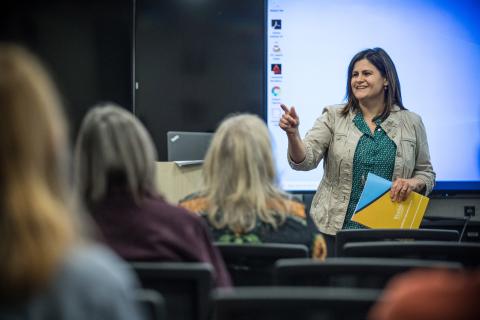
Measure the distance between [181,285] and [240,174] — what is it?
29.9 inches

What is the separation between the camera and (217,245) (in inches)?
88.4

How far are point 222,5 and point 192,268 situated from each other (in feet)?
13.1

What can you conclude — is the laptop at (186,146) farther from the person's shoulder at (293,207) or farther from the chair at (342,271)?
the chair at (342,271)

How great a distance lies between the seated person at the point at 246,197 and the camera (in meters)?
2.44

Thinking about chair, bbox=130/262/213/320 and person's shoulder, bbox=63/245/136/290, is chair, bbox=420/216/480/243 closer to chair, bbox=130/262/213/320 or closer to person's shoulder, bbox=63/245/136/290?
chair, bbox=130/262/213/320

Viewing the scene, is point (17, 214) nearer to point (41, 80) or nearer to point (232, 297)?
point (41, 80)

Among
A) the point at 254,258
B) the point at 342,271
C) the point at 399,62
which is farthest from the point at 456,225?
the point at 342,271

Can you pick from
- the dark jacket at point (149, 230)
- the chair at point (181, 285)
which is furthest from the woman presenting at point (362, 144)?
the chair at point (181, 285)

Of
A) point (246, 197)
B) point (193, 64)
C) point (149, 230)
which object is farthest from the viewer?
point (193, 64)

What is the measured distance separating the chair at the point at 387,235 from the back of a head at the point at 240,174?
343 millimetres

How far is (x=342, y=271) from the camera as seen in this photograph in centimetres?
176

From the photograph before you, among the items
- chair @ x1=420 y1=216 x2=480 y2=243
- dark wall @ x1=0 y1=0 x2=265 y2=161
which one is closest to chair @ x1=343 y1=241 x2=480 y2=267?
chair @ x1=420 y1=216 x2=480 y2=243

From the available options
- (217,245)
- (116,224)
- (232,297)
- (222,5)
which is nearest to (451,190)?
(222,5)

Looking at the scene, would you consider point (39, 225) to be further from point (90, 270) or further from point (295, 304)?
point (295, 304)
